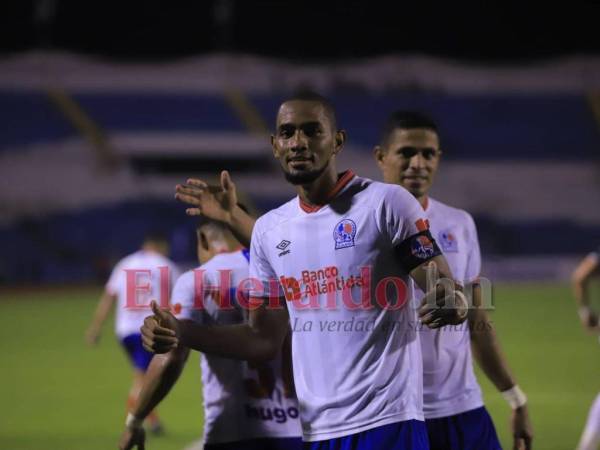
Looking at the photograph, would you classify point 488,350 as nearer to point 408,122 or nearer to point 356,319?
point 408,122

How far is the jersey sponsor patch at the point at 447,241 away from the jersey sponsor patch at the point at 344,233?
1184 mm

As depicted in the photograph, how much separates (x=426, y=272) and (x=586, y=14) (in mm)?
36134

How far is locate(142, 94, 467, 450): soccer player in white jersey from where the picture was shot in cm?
309

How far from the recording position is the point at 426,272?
117 inches

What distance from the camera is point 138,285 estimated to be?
9.42 m

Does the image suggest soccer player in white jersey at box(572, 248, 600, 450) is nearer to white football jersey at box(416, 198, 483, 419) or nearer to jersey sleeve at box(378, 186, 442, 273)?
white football jersey at box(416, 198, 483, 419)

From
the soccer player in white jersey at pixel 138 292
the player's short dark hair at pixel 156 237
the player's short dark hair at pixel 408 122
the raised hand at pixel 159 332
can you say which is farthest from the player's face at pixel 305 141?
the player's short dark hair at pixel 156 237

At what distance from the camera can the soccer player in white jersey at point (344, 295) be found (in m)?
3.09

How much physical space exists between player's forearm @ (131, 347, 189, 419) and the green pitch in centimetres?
365

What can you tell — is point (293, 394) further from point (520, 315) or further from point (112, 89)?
point (112, 89)

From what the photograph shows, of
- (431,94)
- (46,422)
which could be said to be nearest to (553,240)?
(431,94)

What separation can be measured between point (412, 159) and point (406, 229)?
142 cm

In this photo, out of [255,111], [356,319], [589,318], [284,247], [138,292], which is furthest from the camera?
[255,111]

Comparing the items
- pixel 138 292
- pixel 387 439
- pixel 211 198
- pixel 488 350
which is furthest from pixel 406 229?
pixel 138 292
